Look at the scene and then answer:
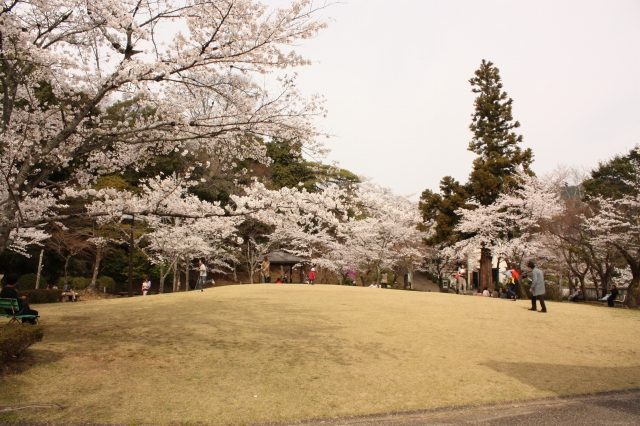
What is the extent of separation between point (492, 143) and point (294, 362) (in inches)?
1082

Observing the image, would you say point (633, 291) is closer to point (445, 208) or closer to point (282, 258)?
point (445, 208)

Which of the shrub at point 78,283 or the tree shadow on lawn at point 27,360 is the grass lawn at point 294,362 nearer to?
the tree shadow on lawn at point 27,360

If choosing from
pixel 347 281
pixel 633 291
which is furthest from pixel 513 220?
pixel 347 281

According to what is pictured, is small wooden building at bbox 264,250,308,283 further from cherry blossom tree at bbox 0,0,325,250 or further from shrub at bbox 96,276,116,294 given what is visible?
cherry blossom tree at bbox 0,0,325,250

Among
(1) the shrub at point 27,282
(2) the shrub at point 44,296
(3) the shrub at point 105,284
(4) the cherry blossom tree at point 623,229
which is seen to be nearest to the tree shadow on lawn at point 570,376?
(4) the cherry blossom tree at point 623,229

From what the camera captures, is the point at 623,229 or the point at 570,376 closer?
the point at 570,376

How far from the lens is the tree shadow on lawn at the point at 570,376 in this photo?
6.25 metres

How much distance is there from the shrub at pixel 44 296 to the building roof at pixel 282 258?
616 inches

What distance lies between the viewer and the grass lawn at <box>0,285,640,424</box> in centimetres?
520

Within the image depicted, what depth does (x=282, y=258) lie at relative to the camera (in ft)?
106

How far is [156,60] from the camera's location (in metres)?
7.59

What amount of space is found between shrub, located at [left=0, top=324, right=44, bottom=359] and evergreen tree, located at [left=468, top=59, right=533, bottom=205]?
27.1 m

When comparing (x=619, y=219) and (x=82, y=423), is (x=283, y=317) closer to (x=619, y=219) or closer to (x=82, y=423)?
(x=82, y=423)

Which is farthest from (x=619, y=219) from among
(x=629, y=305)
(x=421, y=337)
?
(x=421, y=337)
